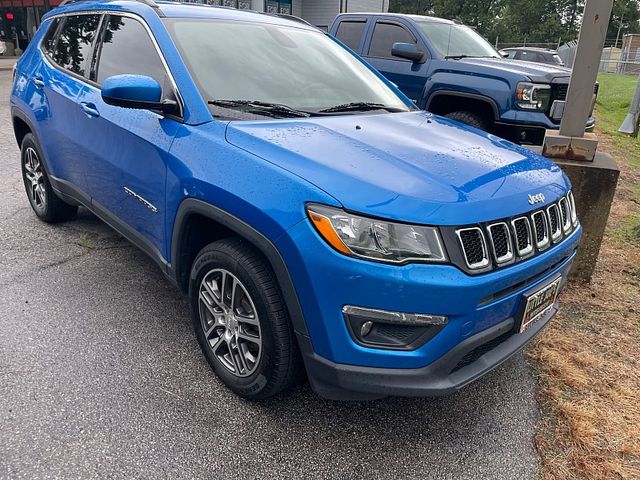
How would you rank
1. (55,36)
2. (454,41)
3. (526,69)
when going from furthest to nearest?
(454,41), (526,69), (55,36)

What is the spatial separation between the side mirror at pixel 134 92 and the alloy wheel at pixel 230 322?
0.92 m

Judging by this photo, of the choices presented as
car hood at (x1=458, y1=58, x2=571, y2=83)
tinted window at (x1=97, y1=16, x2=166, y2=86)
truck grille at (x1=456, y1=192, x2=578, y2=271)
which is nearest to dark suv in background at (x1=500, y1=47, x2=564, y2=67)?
car hood at (x1=458, y1=58, x2=571, y2=83)

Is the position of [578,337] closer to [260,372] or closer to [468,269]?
[468,269]

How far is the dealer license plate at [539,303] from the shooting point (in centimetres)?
226

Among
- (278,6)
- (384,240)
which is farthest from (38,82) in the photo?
(278,6)

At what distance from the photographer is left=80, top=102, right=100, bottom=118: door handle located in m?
3.32

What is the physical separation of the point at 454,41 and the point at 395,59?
938 mm

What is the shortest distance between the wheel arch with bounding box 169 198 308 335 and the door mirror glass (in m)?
0.55

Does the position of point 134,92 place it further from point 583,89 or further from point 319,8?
point 319,8

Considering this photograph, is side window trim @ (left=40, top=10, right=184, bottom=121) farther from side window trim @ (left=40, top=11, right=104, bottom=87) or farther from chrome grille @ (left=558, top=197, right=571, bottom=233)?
chrome grille @ (left=558, top=197, right=571, bottom=233)

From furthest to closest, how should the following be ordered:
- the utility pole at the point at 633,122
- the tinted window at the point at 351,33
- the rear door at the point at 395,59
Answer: the utility pole at the point at 633,122 < the tinted window at the point at 351,33 < the rear door at the point at 395,59

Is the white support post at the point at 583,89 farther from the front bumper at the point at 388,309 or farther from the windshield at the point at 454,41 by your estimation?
the windshield at the point at 454,41

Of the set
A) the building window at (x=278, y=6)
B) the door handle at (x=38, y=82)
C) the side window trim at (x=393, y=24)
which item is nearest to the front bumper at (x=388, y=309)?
the door handle at (x=38, y=82)

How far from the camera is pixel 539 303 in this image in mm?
2350
